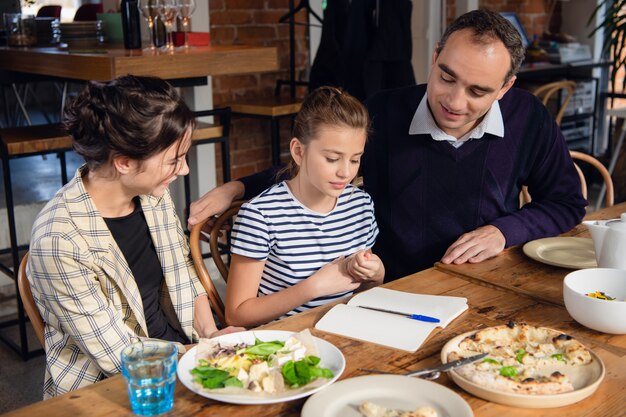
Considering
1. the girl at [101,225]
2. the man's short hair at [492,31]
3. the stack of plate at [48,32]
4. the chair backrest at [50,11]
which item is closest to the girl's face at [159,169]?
the girl at [101,225]

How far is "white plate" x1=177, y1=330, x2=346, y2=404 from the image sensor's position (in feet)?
3.53

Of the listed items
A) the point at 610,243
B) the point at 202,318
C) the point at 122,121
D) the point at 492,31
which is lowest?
the point at 202,318

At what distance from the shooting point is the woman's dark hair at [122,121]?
1462mm

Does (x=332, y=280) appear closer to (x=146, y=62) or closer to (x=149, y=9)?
(x=146, y=62)

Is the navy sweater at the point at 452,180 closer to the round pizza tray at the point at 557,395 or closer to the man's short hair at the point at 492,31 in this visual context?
the man's short hair at the point at 492,31

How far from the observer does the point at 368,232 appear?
6.14 ft

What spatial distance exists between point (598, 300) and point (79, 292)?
909mm

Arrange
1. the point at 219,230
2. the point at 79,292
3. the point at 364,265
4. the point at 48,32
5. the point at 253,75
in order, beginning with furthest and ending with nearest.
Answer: the point at 253,75
the point at 48,32
the point at 219,230
the point at 364,265
the point at 79,292

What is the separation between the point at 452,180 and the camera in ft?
6.46

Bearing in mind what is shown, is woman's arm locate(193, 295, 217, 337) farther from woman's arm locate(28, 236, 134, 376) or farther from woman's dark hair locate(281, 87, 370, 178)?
woman's dark hair locate(281, 87, 370, 178)

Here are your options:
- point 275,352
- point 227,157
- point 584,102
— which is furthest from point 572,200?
point 584,102

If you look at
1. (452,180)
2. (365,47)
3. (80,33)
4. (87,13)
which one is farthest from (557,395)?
(87,13)

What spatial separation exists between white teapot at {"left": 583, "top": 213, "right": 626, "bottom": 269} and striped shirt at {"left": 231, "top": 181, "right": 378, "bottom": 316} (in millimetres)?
544

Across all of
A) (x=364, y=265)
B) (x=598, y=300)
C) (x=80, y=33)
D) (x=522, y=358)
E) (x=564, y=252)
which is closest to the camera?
(x=522, y=358)
